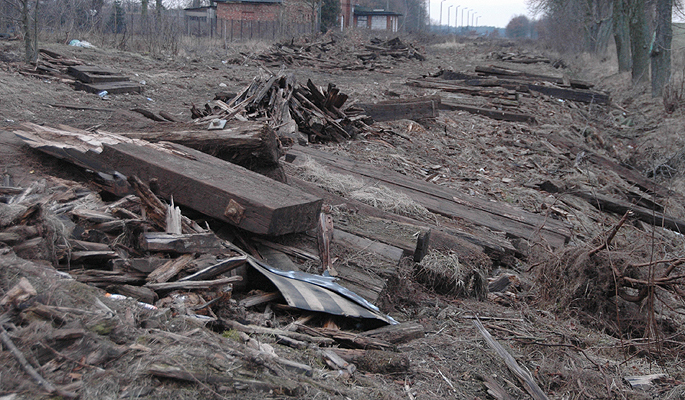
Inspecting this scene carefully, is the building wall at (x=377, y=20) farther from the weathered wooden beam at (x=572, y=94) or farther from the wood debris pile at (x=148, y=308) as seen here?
the wood debris pile at (x=148, y=308)

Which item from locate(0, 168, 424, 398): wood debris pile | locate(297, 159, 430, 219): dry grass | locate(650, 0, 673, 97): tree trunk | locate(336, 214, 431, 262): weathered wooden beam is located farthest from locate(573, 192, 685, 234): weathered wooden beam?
locate(650, 0, 673, 97): tree trunk

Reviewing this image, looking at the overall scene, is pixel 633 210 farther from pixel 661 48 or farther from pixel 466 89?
pixel 661 48

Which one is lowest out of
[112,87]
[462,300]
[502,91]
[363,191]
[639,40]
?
[462,300]

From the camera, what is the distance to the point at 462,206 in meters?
5.99

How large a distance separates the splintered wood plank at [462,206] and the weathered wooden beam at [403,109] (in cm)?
323

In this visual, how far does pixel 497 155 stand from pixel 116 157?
24.6ft

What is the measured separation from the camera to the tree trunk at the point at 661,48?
54.8ft

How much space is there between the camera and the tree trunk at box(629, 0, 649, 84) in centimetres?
1959

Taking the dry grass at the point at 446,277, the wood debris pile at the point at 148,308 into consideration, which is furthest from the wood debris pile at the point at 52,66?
the dry grass at the point at 446,277

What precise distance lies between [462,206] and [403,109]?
4.53 metres

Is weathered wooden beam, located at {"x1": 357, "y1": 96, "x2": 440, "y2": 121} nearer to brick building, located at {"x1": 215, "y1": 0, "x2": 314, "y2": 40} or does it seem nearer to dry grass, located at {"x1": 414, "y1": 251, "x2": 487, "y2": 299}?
dry grass, located at {"x1": 414, "y1": 251, "x2": 487, "y2": 299}

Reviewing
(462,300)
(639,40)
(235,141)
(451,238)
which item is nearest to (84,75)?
(235,141)

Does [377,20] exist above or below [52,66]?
above

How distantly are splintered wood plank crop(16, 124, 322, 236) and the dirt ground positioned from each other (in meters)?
0.22
